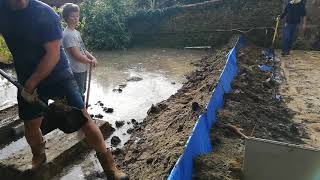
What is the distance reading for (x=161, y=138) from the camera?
484 centimetres

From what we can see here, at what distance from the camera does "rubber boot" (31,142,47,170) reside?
152 inches

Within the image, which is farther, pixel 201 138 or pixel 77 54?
pixel 77 54

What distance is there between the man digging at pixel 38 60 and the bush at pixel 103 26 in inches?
419

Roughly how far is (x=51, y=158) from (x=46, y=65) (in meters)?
1.55

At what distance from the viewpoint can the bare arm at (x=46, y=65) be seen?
126 inches

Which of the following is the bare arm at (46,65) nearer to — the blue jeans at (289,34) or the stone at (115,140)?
the stone at (115,140)

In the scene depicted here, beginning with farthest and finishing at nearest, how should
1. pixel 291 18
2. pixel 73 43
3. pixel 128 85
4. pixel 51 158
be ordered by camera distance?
pixel 291 18 < pixel 128 85 < pixel 73 43 < pixel 51 158

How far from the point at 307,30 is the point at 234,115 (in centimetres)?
827

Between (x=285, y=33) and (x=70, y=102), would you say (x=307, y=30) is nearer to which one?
(x=285, y=33)

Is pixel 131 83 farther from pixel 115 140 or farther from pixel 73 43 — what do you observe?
pixel 73 43

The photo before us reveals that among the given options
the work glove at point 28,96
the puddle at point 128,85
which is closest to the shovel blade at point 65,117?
the work glove at point 28,96

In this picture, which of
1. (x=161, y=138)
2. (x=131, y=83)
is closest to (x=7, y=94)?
(x=131, y=83)

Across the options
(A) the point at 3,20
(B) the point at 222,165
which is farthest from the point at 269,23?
(A) the point at 3,20

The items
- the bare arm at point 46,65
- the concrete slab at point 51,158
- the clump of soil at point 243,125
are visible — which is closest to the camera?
the bare arm at point 46,65
